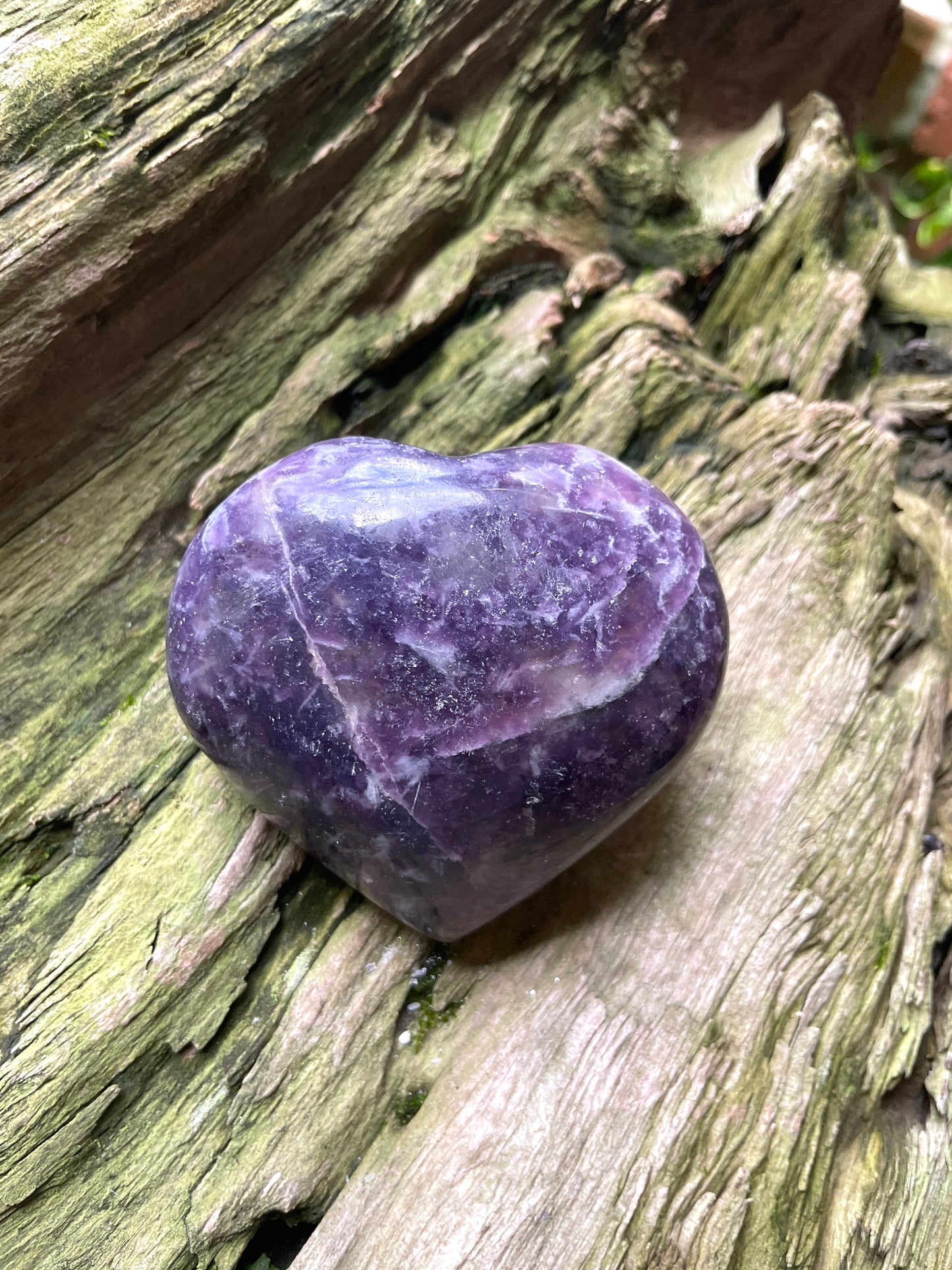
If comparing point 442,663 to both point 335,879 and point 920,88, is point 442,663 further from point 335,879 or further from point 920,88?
point 920,88

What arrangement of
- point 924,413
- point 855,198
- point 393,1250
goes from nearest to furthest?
point 393,1250 < point 924,413 < point 855,198

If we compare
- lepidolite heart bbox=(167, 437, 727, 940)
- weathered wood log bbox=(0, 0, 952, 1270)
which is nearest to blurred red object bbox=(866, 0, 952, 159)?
weathered wood log bbox=(0, 0, 952, 1270)

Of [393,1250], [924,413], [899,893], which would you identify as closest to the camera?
[393,1250]

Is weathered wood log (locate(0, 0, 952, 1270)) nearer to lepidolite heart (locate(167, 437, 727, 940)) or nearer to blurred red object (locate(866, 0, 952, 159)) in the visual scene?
lepidolite heart (locate(167, 437, 727, 940))

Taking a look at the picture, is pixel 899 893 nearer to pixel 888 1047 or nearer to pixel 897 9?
pixel 888 1047

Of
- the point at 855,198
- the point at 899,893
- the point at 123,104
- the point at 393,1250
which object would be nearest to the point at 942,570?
the point at 899,893
